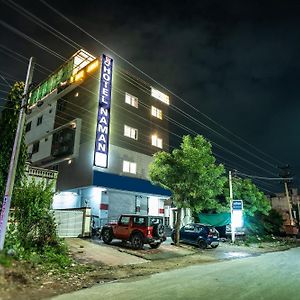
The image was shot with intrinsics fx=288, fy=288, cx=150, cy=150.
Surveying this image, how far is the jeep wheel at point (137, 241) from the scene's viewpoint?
1825 cm

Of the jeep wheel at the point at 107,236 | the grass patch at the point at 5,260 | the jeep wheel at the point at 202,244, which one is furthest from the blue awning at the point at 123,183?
the grass patch at the point at 5,260

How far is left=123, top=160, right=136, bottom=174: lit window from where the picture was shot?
97.2 feet

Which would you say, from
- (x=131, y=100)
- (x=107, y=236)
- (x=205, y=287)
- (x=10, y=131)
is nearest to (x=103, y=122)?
(x=131, y=100)

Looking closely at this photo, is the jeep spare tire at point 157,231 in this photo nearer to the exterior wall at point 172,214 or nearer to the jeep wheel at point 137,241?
the jeep wheel at point 137,241

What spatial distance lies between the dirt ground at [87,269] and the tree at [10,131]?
4.57m

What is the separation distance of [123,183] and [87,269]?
1440 centimetres

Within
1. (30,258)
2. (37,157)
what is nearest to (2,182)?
(30,258)

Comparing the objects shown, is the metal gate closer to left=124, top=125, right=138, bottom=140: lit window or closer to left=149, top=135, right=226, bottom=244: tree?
left=149, top=135, right=226, bottom=244: tree

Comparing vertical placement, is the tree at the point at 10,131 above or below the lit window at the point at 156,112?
below

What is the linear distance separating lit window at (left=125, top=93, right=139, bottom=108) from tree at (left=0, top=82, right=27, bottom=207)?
18413mm

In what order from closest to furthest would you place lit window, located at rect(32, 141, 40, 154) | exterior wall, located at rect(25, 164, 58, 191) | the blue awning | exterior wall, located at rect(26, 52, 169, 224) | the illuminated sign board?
1. exterior wall, located at rect(25, 164, 58, 191)
2. the blue awning
3. exterior wall, located at rect(26, 52, 169, 224)
4. lit window, located at rect(32, 141, 40, 154)
5. the illuminated sign board

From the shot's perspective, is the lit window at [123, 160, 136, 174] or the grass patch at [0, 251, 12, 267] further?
the lit window at [123, 160, 136, 174]

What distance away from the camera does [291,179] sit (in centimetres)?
4172

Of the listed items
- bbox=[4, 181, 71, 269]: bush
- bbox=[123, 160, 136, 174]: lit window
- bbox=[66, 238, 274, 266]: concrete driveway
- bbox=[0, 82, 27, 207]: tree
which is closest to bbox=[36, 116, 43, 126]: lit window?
bbox=[123, 160, 136, 174]: lit window
